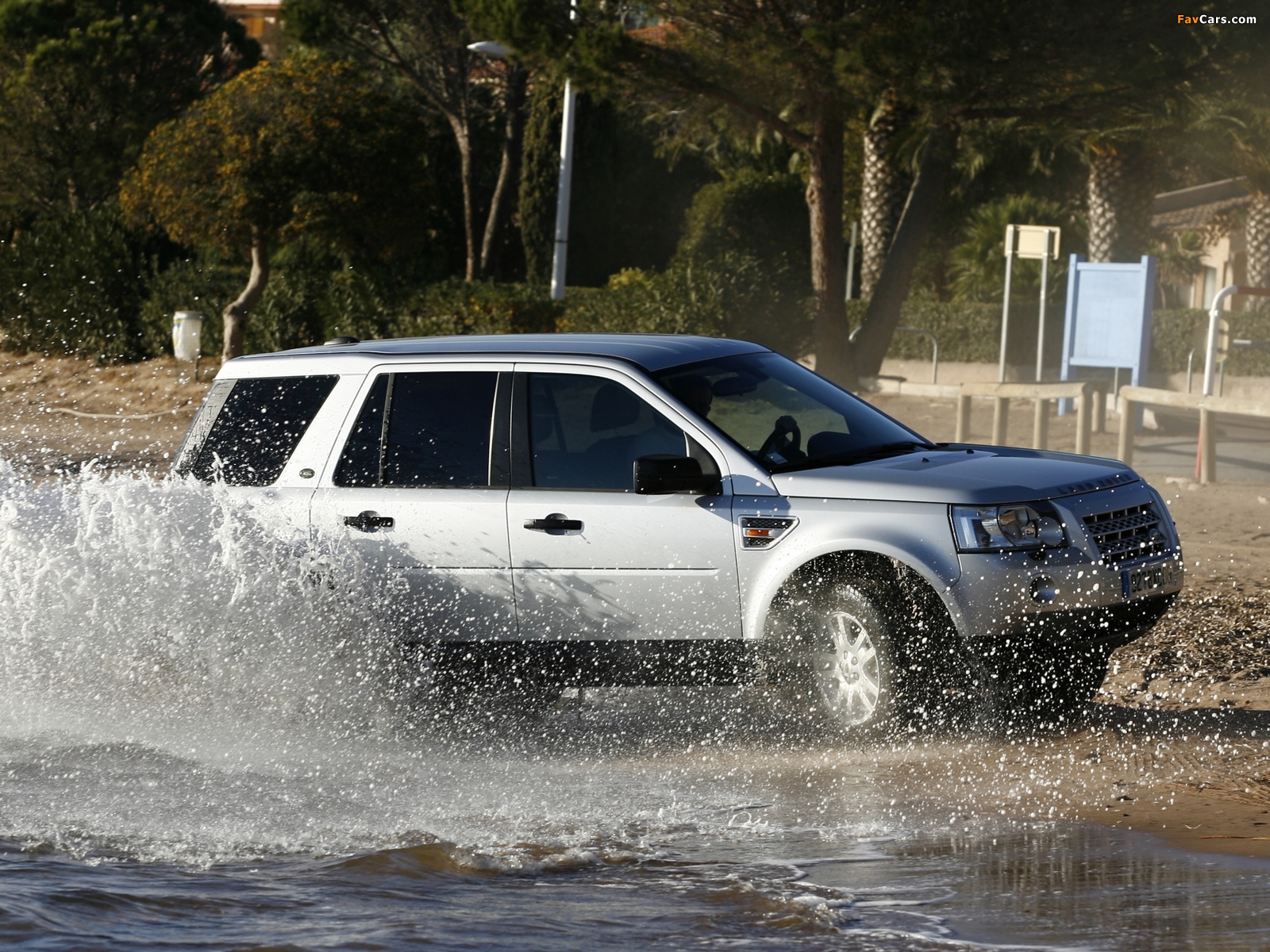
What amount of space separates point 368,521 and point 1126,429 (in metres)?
9.02

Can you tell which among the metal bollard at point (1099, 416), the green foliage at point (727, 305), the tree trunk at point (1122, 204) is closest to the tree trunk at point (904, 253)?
the green foliage at point (727, 305)

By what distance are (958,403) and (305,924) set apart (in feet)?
36.6

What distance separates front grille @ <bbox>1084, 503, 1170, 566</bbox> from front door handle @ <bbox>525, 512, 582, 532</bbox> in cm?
192

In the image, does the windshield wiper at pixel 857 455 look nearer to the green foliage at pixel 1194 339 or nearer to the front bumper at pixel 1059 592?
the front bumper at pixel 1059 592

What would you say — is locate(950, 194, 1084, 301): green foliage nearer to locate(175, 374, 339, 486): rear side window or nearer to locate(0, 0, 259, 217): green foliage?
locate(0, 0, 259, 217): green foliage

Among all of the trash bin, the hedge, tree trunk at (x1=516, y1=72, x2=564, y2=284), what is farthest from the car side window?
tree trunk at (x1=516, y1=72, x2=564, y2=284)

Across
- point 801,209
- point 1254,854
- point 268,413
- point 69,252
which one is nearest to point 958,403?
point 268,413

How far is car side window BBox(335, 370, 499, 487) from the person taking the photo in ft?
22.2

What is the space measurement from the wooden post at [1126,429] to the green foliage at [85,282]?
65.2ft

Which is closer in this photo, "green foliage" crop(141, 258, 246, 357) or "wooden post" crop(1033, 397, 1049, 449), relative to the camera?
"wooden post" crop(1033, 397, 1049, 449)

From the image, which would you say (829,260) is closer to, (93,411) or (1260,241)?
(93,411)

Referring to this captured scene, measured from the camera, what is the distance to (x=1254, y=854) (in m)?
5.02

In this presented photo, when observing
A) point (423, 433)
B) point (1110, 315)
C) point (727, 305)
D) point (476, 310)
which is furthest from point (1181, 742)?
point (476, 310)

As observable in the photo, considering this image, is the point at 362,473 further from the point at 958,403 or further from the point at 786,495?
the point at 958,403
